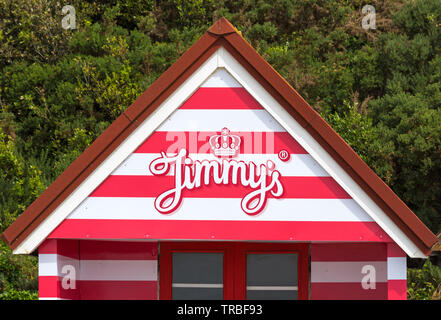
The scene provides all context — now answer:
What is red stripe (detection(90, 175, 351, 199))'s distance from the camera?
28.3ft

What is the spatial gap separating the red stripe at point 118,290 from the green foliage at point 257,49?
9.78 meters

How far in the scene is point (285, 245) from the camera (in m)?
10.5

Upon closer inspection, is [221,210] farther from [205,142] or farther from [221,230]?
[205,142]

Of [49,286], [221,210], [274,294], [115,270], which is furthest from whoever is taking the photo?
[274,294]

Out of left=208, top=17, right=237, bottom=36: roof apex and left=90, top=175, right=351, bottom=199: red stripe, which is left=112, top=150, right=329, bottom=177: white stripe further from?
left=208, top=17, right=237, bottom=36: roof apex

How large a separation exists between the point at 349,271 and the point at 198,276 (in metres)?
2.11

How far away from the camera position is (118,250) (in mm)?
10367

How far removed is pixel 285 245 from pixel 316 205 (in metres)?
2.01

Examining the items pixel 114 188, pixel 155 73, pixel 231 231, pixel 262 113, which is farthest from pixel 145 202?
pixel 155 73

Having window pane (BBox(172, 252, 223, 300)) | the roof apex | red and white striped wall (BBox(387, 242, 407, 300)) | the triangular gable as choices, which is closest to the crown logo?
the triangular gable

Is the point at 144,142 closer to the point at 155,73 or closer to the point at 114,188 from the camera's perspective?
the point at 114,188

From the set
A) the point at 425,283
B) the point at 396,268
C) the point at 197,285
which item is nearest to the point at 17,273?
the point at 197,285

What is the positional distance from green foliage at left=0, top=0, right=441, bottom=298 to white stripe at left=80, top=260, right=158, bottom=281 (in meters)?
9.72

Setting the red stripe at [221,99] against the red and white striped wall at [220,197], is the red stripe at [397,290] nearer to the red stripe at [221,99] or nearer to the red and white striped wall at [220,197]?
the red and white striped wall at [220,197]
